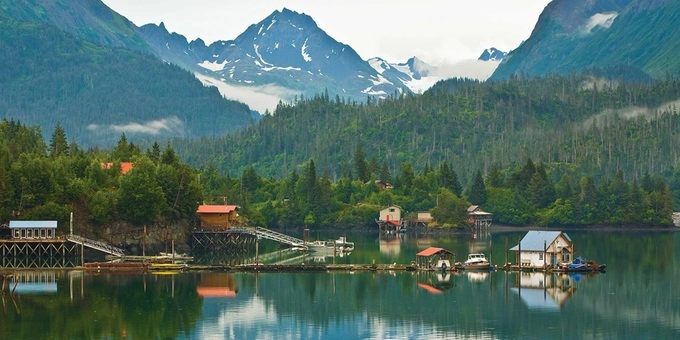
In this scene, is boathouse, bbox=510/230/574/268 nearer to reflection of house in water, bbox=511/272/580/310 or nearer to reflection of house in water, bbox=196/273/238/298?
reflection of house in water, bbox=511/272/580/310

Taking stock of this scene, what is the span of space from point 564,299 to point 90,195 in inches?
2641

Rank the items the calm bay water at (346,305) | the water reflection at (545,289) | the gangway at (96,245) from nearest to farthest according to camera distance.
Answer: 1. the calm bay water at (346,305)
2. the water reflection at (545,289)
3. the gangway at (96,245)

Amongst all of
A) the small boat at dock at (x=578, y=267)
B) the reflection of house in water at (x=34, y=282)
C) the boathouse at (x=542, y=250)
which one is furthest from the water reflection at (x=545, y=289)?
the reflection of house in water at (x=34, y=282)

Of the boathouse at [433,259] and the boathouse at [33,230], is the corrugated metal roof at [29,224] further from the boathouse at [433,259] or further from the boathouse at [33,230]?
the boathouse at [433,259]

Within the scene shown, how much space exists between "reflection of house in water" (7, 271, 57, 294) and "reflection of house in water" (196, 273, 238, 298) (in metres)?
13.6

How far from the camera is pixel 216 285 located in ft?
379

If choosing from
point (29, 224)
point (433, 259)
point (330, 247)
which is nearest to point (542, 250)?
point (433, 259)

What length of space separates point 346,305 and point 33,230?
51624 mm

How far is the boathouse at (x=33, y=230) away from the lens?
138 meters

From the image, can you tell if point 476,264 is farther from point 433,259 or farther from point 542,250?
point 433,259

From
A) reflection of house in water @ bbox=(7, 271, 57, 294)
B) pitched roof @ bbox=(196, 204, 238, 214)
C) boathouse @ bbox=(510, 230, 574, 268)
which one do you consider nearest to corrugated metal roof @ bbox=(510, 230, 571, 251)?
→ boathouse @ bbox=(510, 230, 574, 268)

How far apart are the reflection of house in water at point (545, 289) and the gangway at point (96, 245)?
154ft

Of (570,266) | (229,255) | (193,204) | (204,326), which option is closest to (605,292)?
(570,266)

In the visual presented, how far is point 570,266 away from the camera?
127m
